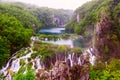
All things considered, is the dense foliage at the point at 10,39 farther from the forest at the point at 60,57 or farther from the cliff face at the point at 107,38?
the cliff face at the point at 107,38

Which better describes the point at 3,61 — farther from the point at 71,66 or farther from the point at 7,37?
the point at 71,66

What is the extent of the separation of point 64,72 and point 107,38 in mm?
24683

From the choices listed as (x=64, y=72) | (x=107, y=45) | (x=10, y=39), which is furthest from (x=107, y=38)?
(x=64, y=72)

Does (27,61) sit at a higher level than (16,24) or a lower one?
lower

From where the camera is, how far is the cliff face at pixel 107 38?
60.5m

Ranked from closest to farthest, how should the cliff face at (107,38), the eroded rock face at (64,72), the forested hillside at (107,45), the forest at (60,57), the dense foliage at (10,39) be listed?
the eroded rock face at (64,72) < the forest at (60,57) < the forested hillside at (107,45) < the dense foliage at (10,39) < the cliff face at (107,38)

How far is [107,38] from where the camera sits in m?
65.9

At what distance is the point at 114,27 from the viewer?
74.8m

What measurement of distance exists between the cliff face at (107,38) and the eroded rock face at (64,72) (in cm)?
1017

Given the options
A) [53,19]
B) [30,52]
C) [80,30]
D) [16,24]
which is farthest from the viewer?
[53,19]

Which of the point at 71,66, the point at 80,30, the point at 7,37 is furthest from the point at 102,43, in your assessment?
the point at 80,30

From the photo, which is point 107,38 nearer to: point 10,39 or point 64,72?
point 10,39

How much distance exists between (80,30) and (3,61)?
179 ft

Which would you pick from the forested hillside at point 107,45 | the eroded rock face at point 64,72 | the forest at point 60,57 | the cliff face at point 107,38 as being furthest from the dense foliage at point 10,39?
the cliff face at point 107,38
